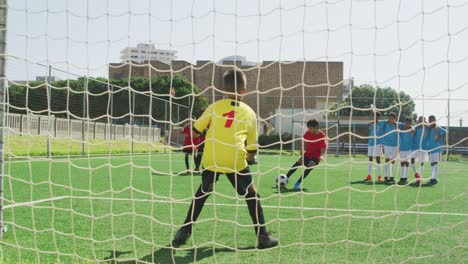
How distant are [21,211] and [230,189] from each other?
3.86 m

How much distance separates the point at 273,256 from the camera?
151 inches

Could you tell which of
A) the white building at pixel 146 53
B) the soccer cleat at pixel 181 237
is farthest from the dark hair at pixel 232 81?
the soccer cleat at pixel 181 237

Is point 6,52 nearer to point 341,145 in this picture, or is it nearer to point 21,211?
point 21,211

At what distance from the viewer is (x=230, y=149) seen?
13.4 feet

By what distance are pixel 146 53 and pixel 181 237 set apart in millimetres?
1743

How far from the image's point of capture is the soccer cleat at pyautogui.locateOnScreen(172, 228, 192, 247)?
4.11 meters

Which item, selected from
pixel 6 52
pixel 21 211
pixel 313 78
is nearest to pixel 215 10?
pixel 6 52

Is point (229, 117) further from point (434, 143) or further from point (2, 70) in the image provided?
point (434, 143)

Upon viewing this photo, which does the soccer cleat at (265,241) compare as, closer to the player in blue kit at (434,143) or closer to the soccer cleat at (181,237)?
the soccer cleat at (181,237)

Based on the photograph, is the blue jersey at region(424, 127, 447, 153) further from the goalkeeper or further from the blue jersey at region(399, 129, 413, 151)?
the goalkeeper

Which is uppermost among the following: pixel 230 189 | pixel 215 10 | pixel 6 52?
pixel 215 10

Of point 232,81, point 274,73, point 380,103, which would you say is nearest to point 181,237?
point 232,81

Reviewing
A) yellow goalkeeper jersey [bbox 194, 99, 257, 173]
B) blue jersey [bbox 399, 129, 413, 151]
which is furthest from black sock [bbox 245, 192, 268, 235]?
blue jersey [bbox 399, 129, 413, 151]

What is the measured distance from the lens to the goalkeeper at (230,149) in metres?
4.09
